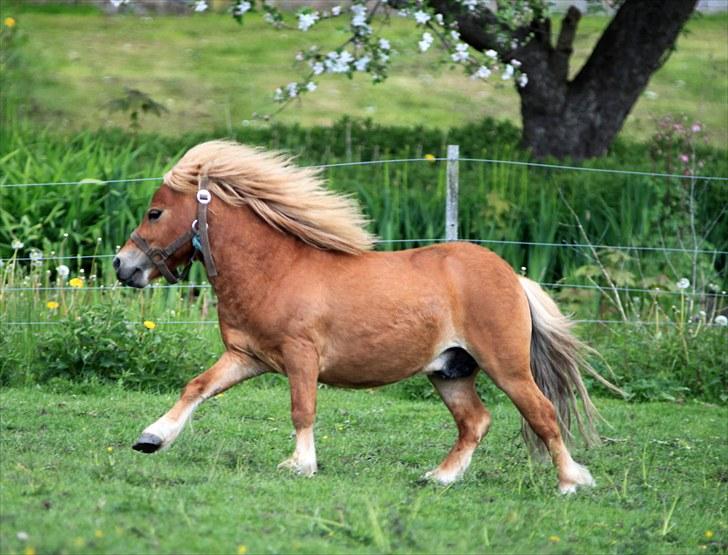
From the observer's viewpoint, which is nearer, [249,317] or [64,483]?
[64,483]

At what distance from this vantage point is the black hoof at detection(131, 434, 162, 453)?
6387 millimetres

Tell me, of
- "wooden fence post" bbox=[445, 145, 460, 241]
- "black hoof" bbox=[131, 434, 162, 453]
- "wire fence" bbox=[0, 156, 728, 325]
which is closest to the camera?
"black hoof" bbox=[131, 434, 162, 453]

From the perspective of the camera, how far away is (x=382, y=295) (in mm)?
6738

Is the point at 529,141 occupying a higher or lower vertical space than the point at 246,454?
higher

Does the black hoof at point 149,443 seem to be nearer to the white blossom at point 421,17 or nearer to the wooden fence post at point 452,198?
the wooden fence post at point 452,198

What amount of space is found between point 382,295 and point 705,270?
485 centimetres

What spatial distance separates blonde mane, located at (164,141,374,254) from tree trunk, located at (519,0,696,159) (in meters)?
6.71

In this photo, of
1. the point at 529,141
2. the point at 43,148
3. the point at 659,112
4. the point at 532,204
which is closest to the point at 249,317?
the point at 532,204

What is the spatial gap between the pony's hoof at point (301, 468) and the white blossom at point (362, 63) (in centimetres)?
498

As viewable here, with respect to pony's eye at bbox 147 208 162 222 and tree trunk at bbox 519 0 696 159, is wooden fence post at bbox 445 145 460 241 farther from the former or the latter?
tree trunk at bbox 519 0 696 159

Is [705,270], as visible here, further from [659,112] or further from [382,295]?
[659,112]

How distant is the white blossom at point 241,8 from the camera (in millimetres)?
11000

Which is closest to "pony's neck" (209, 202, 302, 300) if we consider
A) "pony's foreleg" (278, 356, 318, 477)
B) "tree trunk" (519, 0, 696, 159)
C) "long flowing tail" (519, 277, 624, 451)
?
"pony's foreleg" (278, 356, 318, 477)

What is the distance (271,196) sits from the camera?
6.88 metres
